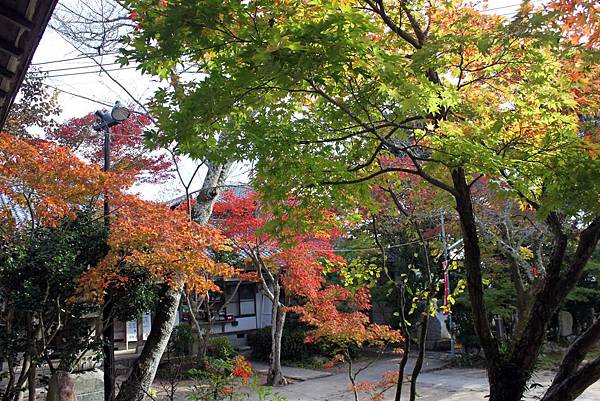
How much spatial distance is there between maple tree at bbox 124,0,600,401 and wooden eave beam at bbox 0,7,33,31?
2.24 ft

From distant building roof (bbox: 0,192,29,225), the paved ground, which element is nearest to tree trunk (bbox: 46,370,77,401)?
distant building roof (bbox: 0,192,29,225)

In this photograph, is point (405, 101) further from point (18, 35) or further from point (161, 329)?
point (161, 329)

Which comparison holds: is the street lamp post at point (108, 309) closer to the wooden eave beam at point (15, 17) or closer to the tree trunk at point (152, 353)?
the tree trunk at point (152, 353)

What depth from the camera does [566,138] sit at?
12.3ft

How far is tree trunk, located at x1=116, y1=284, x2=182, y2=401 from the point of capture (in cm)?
748

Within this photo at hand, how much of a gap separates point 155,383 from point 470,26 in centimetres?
1157

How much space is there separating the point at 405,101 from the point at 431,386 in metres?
10.6

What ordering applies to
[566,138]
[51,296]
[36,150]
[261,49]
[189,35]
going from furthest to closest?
[51,296], [36,150], [566,138], [189,35], [261,49]

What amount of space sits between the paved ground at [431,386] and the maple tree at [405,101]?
7.05 metres

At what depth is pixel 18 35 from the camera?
2885 mm

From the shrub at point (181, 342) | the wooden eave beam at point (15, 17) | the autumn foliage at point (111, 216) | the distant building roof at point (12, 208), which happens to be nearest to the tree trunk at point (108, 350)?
the autumn foliage at point (111, 216)

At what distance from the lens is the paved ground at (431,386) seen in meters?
11.0

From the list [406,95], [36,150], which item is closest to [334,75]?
[406,95]

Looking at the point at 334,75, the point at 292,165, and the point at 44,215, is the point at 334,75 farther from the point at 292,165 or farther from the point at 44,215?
the point at 44,215
